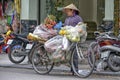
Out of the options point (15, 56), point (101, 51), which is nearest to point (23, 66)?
point (15, 56)

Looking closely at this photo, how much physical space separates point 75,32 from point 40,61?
1.41 metres

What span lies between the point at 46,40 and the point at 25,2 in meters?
5.68

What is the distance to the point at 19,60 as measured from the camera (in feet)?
45.5

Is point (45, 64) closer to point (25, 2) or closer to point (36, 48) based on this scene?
point (36, 48)

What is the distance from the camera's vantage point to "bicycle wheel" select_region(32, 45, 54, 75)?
38.0ft

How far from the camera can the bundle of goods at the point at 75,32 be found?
431 inches

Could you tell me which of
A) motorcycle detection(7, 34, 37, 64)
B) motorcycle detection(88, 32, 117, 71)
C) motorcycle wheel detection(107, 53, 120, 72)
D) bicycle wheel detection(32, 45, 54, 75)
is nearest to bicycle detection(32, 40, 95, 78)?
bicycle wheel detection(32, 45, 54, 75)

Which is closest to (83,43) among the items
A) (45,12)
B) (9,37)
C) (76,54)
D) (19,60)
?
(76,54)

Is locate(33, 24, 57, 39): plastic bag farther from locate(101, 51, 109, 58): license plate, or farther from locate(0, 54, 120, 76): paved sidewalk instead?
locate(101, 51, 109, 58): license plate

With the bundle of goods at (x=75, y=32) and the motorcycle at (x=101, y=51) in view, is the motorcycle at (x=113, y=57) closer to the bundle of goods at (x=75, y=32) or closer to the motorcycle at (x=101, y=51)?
the motorcycle at (x=101, y=51)

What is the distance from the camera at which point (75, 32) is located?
10992 millimetres

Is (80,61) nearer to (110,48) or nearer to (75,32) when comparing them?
(75,32)

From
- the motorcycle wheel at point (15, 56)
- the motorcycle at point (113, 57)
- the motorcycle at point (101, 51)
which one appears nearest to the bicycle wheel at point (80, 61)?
the motorcycle at point (101, 51)

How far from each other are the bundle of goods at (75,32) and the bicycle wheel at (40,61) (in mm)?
877
